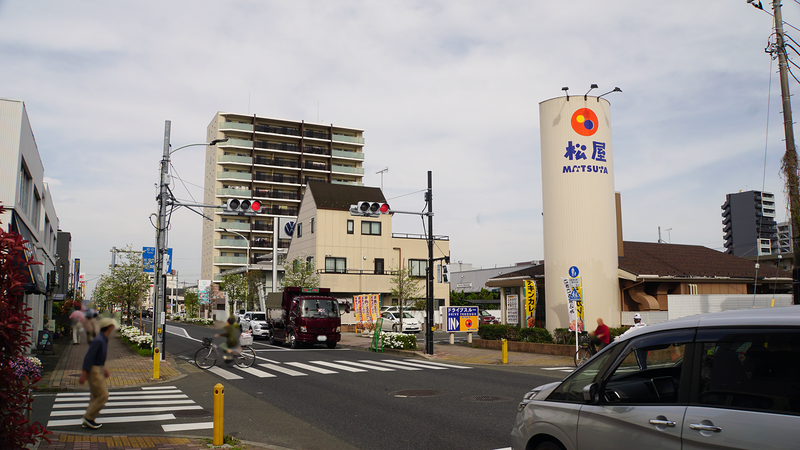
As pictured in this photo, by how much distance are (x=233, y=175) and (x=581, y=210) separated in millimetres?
67200

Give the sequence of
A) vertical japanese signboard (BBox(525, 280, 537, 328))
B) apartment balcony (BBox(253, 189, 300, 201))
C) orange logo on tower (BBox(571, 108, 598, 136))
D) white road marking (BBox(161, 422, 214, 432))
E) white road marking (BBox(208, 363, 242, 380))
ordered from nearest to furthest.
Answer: white road marking (BBox(161, 422, 214, 432)) < white road marking (BBox(208, 363, 242, 380)) < orange logo on tower (BBox(571, 108, 598, 136)) < vertical japanese signboard (BBox(525, 280, 537, 328)) < apartment balcony (BBox(253, 189, 300, 201))

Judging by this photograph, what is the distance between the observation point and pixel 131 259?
4159 centimetres

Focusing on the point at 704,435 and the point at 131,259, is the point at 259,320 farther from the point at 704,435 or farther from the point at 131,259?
the point at 704,435

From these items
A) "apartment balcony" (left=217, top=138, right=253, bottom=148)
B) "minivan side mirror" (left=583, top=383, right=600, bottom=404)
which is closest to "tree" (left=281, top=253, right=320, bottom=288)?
"minivan side mirror" (left=583, top=383, right=600, bottom=404)

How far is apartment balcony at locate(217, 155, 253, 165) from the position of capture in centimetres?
8238

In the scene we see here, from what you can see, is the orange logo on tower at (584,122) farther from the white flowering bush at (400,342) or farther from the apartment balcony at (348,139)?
the apartment balcony at (348,139)

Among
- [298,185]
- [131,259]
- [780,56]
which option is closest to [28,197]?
[131,259]

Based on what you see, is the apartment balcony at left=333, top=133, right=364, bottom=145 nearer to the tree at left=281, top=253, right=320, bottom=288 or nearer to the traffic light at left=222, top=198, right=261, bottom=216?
the tree at left=281, top=253, right=320, bottom=288

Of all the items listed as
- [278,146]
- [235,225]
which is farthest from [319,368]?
[278,146]

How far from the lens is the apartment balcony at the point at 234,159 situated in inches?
3243

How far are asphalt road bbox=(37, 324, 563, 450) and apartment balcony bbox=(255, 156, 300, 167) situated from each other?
68288 mm

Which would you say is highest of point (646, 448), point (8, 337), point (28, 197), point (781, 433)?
point (28, 197)

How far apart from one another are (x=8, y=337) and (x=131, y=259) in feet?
130

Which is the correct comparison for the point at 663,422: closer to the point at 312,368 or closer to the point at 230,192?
the point at 312,368
